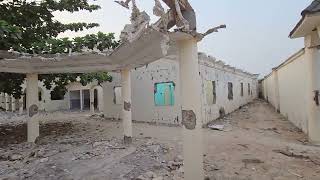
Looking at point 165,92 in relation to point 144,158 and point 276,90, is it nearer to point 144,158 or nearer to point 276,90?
point 144,158

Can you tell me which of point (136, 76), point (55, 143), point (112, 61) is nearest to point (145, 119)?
point (136, 76)

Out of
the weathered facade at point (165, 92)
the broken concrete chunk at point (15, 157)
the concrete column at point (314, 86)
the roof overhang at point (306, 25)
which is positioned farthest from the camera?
the weathered facade at point (165, 92)

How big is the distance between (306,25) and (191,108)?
5.13m

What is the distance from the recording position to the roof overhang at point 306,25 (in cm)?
751

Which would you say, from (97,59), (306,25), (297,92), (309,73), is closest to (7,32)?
(97,59)

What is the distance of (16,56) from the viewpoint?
26.8 ft

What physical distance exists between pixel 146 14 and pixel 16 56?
5074 mm

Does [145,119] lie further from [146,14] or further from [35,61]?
[146,14]

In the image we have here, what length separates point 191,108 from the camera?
5.11m

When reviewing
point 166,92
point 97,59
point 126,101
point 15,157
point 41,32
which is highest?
point 41,32

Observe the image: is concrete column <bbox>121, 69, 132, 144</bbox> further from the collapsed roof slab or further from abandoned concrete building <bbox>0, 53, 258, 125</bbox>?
abandoned concrete building <bbox>0, 53, 258, 125</bbox>

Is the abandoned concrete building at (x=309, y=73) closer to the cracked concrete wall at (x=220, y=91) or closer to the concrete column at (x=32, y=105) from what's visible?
the cracked concrete wall at (x=220, y=91)

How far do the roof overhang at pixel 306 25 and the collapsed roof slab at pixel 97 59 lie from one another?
341 centimetres

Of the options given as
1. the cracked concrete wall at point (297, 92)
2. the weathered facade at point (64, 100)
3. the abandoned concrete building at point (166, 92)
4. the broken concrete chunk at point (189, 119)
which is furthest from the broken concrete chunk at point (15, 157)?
the weathered facade at point (64, 100)
